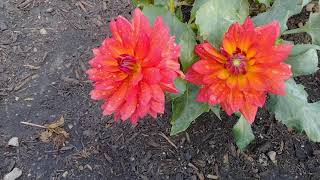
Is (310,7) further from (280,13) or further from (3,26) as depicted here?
(3,26)

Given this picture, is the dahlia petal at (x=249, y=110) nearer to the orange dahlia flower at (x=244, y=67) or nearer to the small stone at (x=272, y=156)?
the orange dahlia flower at (x=244, y=67)

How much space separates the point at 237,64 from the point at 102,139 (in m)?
0.91

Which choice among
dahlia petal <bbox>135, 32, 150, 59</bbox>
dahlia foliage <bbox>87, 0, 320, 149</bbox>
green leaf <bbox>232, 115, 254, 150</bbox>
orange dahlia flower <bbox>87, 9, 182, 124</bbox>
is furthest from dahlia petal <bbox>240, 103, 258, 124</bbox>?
green leaf <bbox>232, 115, 254, 150</bbox>

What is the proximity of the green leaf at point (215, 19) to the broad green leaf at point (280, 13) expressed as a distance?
0.12 meters

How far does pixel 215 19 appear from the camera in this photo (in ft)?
5.35

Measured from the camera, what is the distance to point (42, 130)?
2.16m

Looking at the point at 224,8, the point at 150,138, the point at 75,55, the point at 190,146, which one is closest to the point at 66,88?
the point at 75,55

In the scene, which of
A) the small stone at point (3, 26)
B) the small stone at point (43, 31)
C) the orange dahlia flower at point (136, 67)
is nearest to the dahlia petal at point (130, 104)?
the orange dahlia flower at point (136, 67)

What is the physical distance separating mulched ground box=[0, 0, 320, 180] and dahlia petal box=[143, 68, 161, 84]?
2.59 ft

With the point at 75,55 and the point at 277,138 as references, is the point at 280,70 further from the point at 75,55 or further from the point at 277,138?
the point at 75,55

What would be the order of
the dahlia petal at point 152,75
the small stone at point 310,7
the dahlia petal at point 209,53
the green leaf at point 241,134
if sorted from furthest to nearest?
the small stone at point 310,7, the green leaf at point 241,134, the dahlia petal at point 209,53, the dahlia petal at point 152,75

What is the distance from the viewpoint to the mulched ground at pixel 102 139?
2047 millimetres

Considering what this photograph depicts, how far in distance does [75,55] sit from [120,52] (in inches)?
39.4

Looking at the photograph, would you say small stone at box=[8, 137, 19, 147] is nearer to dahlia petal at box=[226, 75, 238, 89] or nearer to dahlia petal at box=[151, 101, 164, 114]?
dahlia petal at box=[151, 101, 164, 114]
